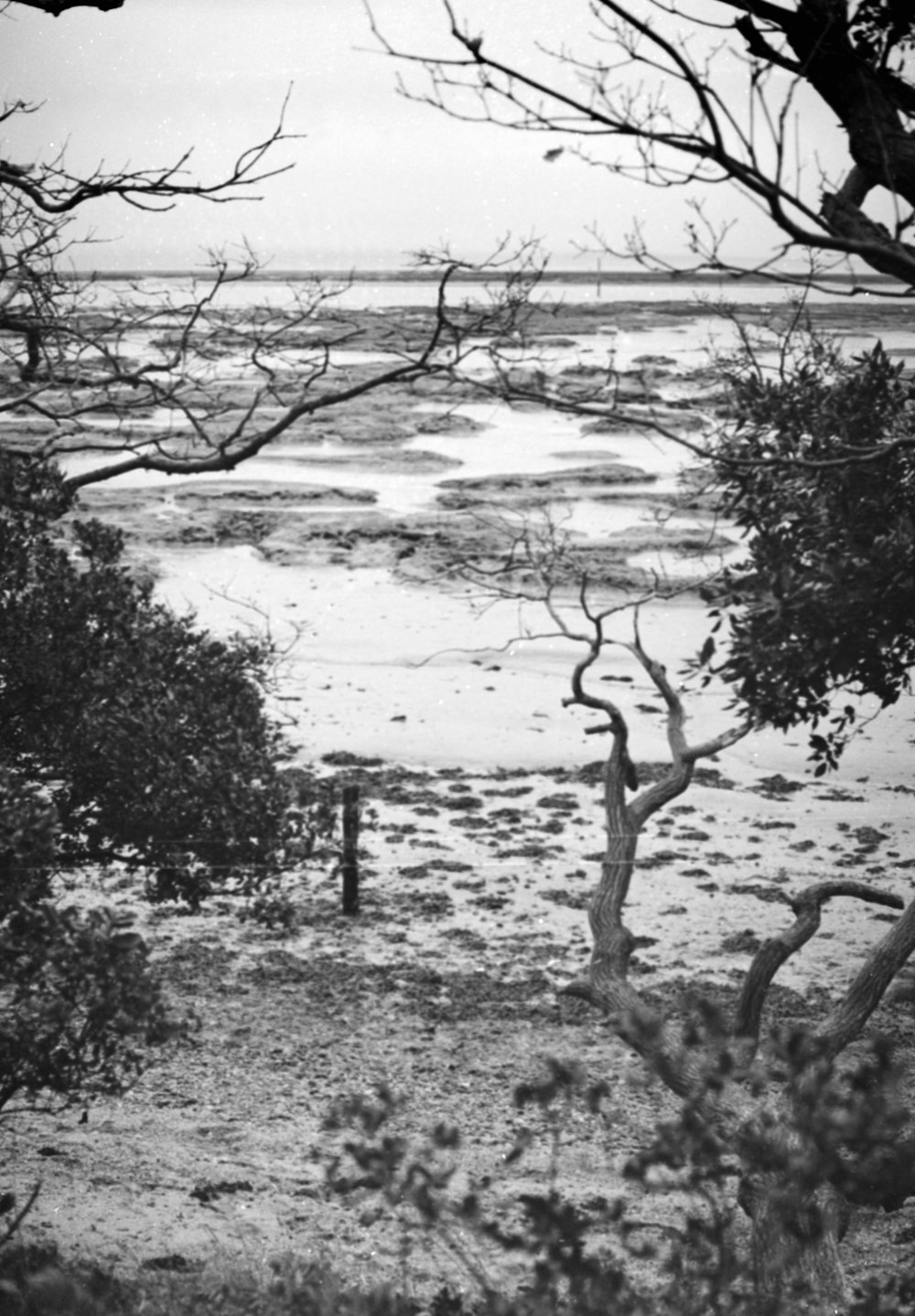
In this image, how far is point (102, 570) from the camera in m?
8.47

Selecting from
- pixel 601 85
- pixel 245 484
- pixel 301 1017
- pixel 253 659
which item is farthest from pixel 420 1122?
pixel 245 484

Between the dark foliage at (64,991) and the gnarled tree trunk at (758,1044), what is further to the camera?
the dark foliage at (64,991)

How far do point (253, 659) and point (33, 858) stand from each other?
3.67 metres

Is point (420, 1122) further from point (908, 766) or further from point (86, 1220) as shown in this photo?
point (908, 766)

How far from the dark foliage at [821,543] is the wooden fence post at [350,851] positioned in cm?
475

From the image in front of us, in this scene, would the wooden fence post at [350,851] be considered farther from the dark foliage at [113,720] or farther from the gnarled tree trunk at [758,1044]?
the dark foliage at [113,720]

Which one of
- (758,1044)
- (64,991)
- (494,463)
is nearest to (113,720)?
(64,991)

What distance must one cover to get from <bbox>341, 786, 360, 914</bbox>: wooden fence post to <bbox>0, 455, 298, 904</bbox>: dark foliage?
3634 millimetres

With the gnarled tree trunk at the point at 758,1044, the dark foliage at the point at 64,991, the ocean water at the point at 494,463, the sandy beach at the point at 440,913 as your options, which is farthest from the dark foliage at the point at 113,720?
the ocean water at the point at 494,463

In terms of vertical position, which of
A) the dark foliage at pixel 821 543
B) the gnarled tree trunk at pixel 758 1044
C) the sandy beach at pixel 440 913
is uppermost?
the dark foliage at pixel 821 543

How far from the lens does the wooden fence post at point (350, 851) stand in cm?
1245

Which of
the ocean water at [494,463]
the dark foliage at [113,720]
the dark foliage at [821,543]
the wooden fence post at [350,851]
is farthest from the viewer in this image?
the ocean water at [494,463]

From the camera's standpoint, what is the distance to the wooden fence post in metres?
12.5

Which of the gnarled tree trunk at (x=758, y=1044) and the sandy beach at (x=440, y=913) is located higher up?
the gnarled tree trunk at (x=758, y=1044)
